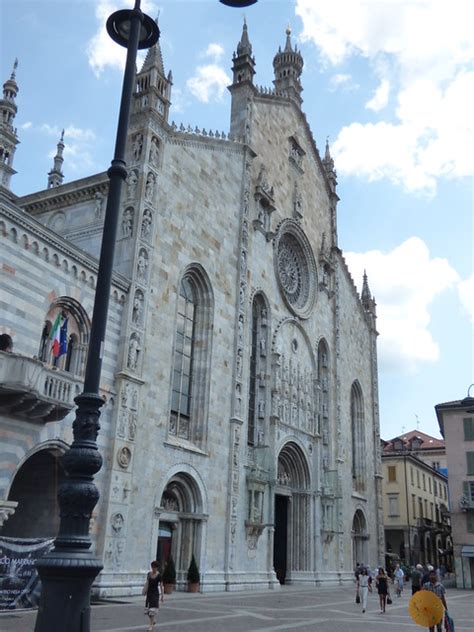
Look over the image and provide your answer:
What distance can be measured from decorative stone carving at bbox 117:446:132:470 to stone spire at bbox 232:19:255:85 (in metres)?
21.6

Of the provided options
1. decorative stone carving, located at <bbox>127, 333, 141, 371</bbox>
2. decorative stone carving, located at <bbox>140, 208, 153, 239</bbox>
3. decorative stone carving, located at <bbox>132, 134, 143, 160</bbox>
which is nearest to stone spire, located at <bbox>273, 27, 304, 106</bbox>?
decorative stone carving, located at <bbox>132, 134, 143, 160</bbox>

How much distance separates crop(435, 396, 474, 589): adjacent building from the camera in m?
43.4

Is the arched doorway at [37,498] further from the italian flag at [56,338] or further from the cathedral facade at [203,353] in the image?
the italian flag at [56,338]

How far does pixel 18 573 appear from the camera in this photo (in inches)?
607

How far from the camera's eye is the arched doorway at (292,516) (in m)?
33.3

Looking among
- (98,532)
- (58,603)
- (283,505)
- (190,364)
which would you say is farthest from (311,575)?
(58,603)

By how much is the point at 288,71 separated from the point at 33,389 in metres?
33.1

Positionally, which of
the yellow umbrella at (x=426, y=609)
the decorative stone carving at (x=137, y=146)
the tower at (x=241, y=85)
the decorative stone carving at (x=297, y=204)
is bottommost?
the yellow umbrella at (x=426, y=609)

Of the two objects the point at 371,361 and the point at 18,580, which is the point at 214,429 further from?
the point at 371,361

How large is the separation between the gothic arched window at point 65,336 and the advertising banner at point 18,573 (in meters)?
5.41

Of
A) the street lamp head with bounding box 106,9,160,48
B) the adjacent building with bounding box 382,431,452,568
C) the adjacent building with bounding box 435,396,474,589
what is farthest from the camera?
the adjacent building with bounding box 382,431,452,568

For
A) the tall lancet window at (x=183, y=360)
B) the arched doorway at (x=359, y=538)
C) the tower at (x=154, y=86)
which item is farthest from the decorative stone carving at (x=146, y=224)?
the arched doorway at (x=359, y=538)

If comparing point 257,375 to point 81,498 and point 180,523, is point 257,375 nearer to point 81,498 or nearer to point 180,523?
point 180,523

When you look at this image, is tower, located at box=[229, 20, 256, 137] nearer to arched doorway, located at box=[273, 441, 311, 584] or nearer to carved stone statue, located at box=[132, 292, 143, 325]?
carved stone statue, located at box=[132, 292, 143, 325]
